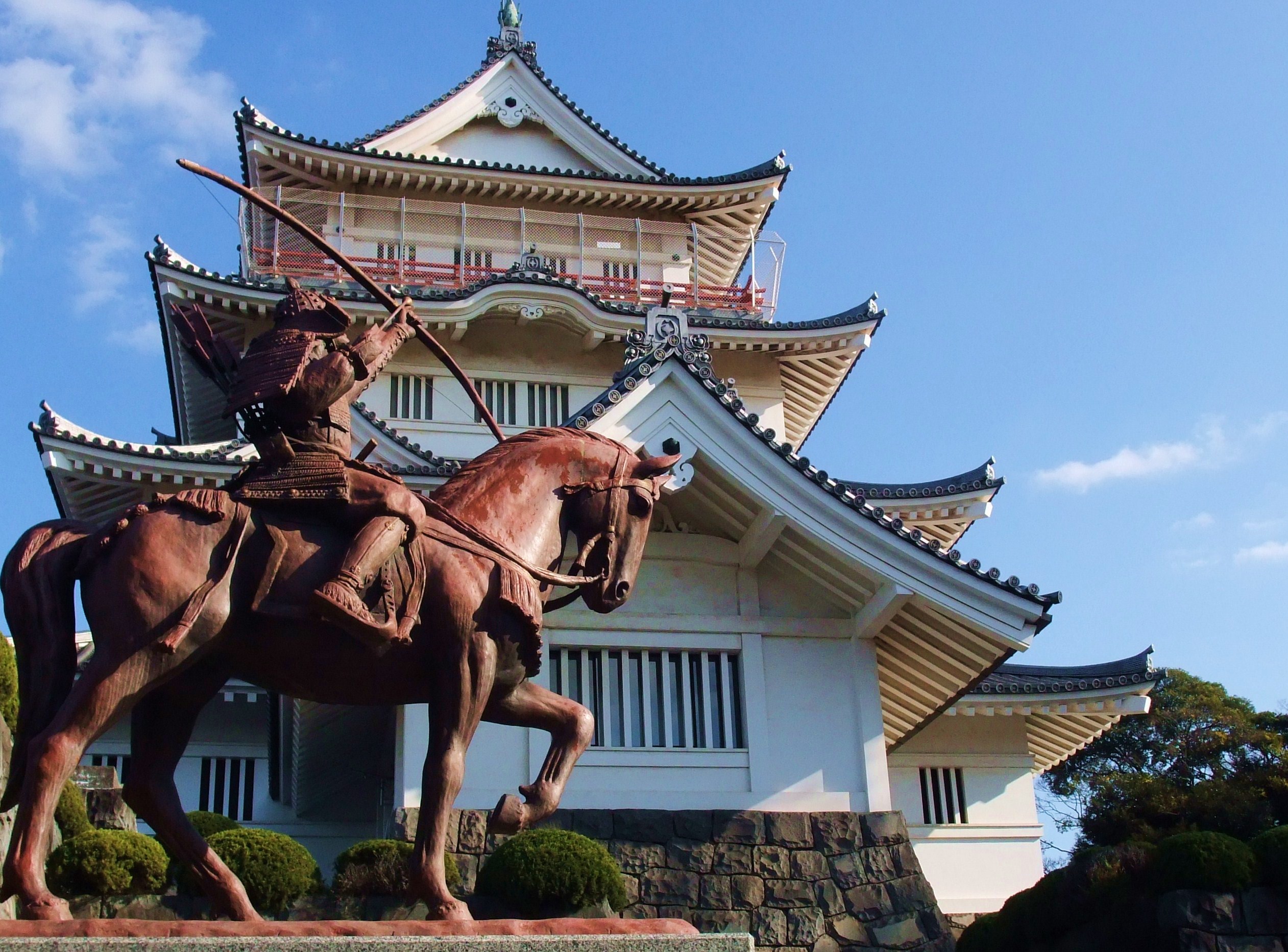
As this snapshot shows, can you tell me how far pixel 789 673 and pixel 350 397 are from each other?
27.0ft

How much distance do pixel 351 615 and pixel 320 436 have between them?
1.01 meters

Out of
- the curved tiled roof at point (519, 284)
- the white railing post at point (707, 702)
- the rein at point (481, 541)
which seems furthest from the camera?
the curved tiled roof at point (519, 284)

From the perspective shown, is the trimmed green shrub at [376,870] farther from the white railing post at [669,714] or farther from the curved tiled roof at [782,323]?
the curved tiled roof at [782,323]

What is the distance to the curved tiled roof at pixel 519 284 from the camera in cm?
2011

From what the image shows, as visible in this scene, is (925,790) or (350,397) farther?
(925,790)

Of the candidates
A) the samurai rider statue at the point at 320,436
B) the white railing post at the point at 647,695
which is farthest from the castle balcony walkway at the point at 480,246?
the samurai rider statue at the point at 320,436

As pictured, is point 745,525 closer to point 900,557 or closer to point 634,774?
point 900,557

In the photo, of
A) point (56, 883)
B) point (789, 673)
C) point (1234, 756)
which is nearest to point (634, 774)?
point (789, 673)

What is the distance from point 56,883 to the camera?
9.41 m

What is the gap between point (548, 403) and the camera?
71.9ft

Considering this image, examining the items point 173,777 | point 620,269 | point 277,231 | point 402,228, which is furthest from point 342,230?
point 173,777

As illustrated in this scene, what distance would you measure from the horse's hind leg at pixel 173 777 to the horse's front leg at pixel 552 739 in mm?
1141

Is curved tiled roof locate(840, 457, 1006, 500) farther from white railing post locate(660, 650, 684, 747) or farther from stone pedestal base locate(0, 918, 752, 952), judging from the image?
stone pedestal base locate(0, 918, 752, 952)

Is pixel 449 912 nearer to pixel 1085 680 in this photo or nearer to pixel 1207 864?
pixel 1207 864
